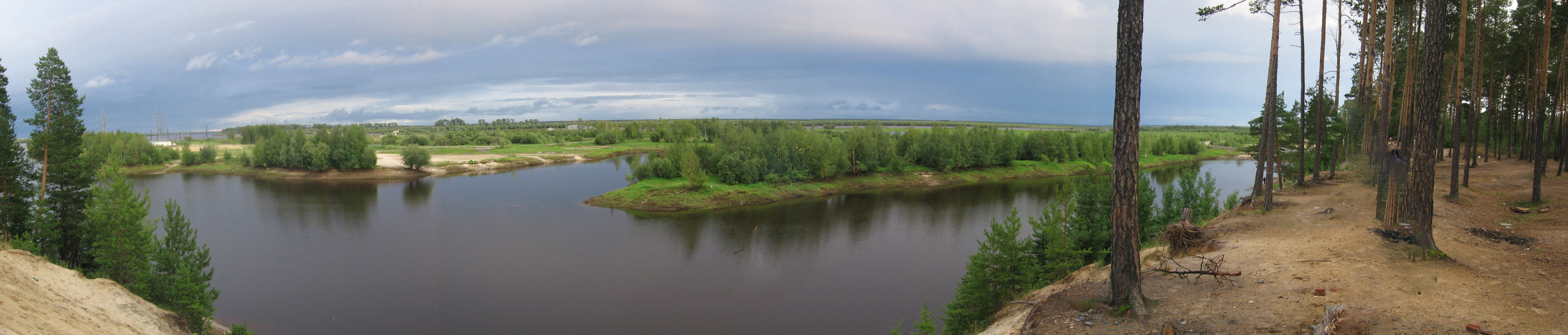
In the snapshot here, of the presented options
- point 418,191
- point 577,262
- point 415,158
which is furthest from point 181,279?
point 415,158

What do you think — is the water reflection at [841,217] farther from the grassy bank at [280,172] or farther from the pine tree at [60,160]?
the grassy bank at [280,172]

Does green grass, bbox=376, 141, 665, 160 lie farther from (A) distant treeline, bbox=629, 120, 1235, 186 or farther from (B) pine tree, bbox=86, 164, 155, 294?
(B) pine tree, bbox=86, 164, 155, 294

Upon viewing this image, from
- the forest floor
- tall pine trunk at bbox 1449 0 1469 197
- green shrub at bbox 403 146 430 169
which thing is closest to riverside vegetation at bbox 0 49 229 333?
the forest floor

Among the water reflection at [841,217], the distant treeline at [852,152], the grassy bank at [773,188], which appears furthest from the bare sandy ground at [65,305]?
the distant treeline at [852,152]

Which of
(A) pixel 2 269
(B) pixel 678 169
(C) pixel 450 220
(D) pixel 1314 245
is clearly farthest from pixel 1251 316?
(B) pixel 678 169

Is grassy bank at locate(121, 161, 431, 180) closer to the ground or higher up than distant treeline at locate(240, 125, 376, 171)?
closer to the ground

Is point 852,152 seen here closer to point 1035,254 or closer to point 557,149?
point 1035,254

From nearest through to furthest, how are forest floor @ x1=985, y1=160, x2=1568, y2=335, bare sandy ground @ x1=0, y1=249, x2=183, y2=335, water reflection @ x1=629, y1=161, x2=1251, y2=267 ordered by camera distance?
1. forest floor @ x1=985, y1=160, x2=1568, y2=335
2. bare sandy ground @ x1=0, y1=249, x2=183, y2=335
3. water reflection @ x1=629, y1=161, x2=1251, y2=267
